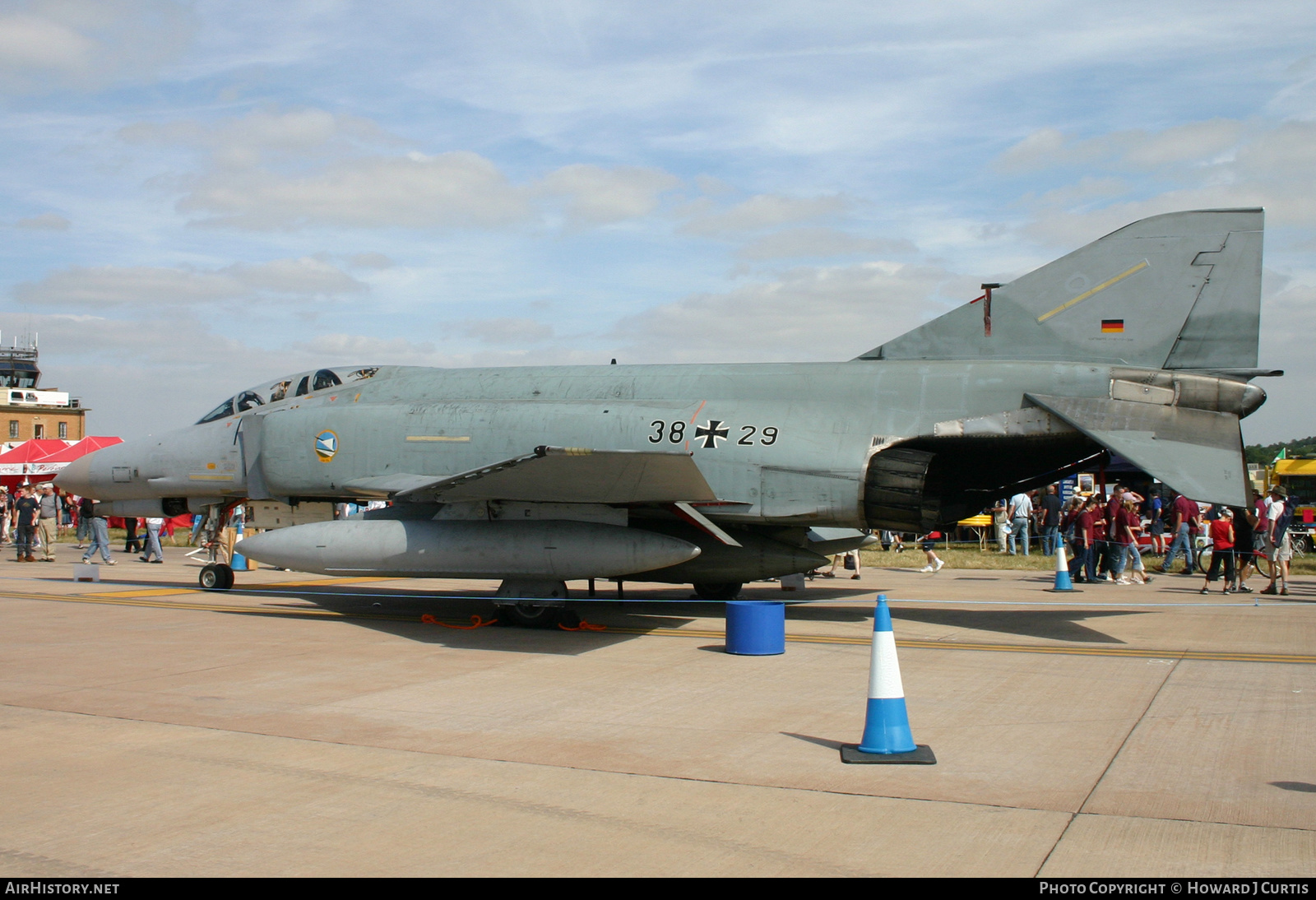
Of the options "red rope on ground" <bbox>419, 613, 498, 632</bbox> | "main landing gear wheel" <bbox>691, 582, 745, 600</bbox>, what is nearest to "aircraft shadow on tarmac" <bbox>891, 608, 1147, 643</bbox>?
"main landing gear wheel" <bbox>691, 582, 745, 600</bbox>

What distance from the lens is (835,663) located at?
29.6 feet

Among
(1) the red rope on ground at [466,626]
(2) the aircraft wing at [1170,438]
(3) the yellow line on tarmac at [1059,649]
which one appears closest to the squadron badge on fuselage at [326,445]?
(1) the red rope on ground at [466,626]

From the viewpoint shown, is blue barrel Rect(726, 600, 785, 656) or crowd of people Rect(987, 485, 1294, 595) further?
crowd of people Rect(987, 485, 1294, 595)

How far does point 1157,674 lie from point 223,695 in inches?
299

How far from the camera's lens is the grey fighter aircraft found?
1034cm

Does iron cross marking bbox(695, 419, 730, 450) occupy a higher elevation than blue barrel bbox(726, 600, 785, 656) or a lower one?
higher

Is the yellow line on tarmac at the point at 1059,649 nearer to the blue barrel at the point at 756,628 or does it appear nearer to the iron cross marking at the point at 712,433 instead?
the blue barrel at the point at 756,628

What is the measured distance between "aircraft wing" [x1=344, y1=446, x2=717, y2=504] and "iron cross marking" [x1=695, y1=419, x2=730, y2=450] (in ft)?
2.41

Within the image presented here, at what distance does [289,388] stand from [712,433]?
6508mm

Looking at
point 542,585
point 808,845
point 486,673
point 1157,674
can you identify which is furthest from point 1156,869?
point 542,585

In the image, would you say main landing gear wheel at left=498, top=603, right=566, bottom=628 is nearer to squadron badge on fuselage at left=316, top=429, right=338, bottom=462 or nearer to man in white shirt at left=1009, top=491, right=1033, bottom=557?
squadron badge on fuselage at left=316, top=429, right=338, bottom=462

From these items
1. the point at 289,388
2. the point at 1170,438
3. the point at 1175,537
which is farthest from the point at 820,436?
the point at 1175,537

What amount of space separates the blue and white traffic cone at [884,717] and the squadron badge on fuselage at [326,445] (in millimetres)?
8884

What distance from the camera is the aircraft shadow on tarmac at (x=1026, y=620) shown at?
1080 cm
